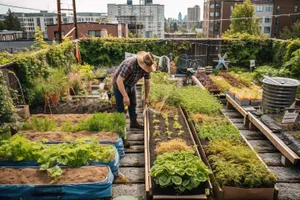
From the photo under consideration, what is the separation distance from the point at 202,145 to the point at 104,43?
922 cm

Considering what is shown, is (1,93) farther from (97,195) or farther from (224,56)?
(224,56)

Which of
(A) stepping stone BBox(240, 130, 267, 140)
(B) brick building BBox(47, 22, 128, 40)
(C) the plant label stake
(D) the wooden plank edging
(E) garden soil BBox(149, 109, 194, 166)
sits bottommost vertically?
(A) stepping stone BBox(240, 130, 267, 140)

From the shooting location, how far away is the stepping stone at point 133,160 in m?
4.56

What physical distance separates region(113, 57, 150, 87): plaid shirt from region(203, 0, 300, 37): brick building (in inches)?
2041

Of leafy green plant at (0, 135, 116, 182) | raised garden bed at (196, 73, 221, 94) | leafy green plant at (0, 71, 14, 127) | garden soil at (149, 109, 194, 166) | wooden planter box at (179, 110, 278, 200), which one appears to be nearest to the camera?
wooden planter box at (179, 110, 278, 200)

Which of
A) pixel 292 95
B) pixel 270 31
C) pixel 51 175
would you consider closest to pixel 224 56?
pixel 292 95

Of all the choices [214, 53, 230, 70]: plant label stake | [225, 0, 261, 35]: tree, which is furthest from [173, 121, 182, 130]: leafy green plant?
[225, 0, 261, 35]: tree

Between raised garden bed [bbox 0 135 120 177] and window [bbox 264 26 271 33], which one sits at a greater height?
window [bbox 264 26 271 33]

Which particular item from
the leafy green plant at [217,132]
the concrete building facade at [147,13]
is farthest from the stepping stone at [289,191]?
the concrete building facade at [147,13]

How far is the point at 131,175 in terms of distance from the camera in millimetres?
4242

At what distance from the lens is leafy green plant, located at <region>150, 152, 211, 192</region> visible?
10.5 feet

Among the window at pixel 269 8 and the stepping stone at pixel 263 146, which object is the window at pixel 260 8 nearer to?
the window at pixel 269 8

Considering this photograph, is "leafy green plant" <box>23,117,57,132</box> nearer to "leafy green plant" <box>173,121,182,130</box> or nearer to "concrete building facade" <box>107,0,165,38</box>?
"leafy green plant" <box>173,121,182,130</box>

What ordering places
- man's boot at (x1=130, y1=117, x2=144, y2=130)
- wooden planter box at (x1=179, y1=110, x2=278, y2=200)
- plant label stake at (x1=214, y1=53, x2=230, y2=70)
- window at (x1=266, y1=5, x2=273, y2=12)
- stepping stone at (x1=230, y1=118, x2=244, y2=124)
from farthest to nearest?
window at (x1=266, y1=5, x2=273, y2=12) → plant label stake at (x1=214, y1=53, x2=230, y2=70) → stepping stone at (x1=230, y1=118, x2=244, y2=124) → man's boot at (x1=130, y1=117, x2=144, y2=130) → wooden planter box at (x1=179, y1=110, x2=278, y2=200)
